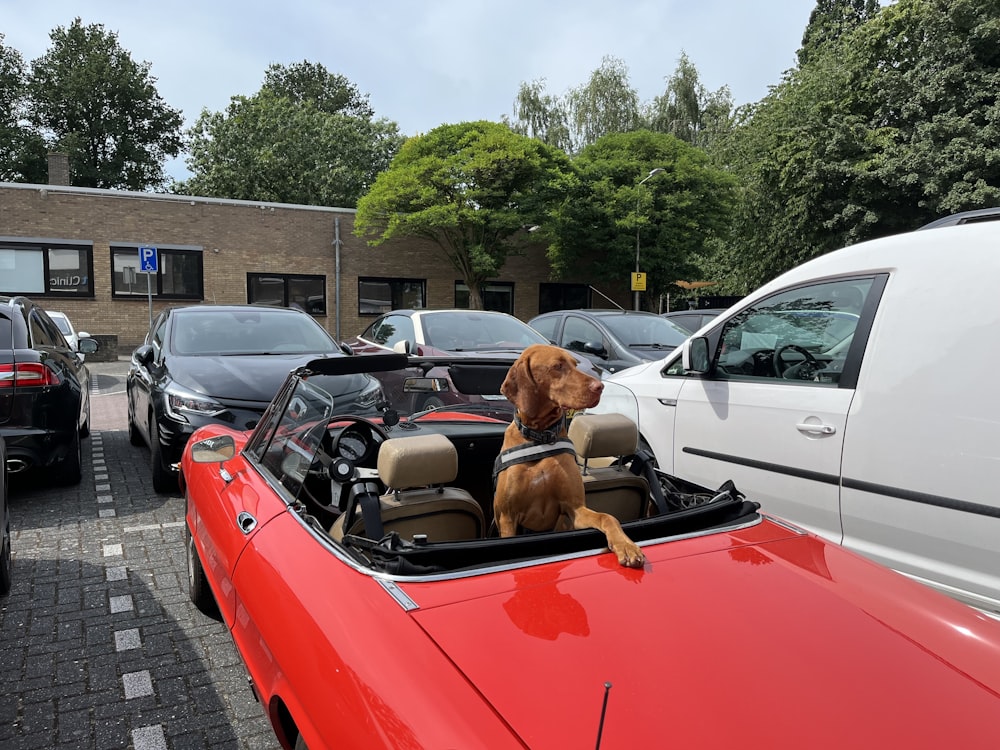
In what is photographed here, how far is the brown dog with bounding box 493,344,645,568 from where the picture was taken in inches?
89.4

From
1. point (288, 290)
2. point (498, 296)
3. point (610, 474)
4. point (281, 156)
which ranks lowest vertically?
point (610, 474)

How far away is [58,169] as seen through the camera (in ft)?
84.2

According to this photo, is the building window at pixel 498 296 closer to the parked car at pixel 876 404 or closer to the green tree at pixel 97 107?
the parked car at pixel 876 404

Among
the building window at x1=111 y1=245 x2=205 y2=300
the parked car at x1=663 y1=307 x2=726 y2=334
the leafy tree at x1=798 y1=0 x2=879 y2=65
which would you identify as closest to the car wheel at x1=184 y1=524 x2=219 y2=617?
the parked car at x1=663 y1=307 x2=726 y2=334

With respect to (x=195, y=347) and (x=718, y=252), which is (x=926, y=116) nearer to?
(x=718, y=252)

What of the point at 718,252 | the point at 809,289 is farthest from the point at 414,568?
the point at 718,252

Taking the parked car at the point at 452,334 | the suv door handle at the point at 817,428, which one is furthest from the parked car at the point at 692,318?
the suv door handle at the point at 817,428

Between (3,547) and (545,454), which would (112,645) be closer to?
(3,547)

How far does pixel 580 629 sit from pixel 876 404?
2231mm

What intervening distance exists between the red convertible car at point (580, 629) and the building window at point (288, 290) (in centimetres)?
2348

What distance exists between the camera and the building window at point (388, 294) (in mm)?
26419

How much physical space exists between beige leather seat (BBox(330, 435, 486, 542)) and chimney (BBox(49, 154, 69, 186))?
2954 cm

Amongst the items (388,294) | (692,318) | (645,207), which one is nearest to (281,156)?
(388,294)

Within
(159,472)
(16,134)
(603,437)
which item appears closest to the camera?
(603,437)
